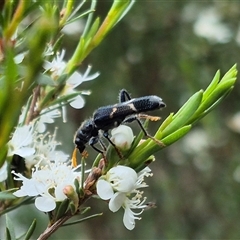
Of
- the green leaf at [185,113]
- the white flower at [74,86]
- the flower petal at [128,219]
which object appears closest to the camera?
the green leaf at [185,113]

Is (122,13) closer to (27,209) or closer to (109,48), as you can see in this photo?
(109,48)

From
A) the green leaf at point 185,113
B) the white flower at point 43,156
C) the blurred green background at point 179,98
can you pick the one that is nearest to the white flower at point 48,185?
the white flower at point 43,156

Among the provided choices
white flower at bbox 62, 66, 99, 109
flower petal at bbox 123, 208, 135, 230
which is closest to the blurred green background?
white flower at bbox 62, 66, 99, 109

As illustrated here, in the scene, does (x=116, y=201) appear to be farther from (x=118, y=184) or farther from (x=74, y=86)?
(x=74, y=86)

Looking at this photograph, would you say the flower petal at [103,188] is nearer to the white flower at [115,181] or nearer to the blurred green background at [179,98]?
the white flower at [115,181]

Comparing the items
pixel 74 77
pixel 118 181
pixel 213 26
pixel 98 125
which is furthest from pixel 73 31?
pixel 118 181

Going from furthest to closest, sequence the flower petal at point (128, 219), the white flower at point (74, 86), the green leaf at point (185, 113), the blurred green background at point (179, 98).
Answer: the blurred green background at point (179, 98)
the white flower at point (74, 86)
the flower petal at point (128, 219)
the green leaf at point (185, 113)

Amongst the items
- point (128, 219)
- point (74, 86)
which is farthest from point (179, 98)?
point (128, 219)
